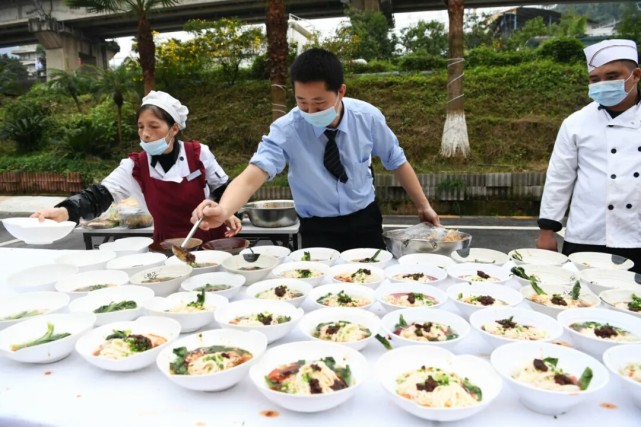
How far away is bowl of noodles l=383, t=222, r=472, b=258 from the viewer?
270 cm

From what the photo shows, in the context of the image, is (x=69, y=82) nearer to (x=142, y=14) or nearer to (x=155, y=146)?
(x=142, y=14)

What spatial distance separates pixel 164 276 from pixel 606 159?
267cm

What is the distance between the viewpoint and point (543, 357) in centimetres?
147

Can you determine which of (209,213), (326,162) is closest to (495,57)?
(326,162)

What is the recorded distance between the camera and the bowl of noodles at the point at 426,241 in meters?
2.70

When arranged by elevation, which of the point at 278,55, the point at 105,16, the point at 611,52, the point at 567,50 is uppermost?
the point at 105,16

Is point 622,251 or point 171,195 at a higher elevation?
point 171,195

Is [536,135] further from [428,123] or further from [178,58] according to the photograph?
[178,58]

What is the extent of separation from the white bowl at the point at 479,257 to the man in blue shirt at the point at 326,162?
435mm

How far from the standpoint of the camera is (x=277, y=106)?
852 centimetres

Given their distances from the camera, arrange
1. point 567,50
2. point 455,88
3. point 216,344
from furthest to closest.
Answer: point 567,50, point 455,88, point 216,344

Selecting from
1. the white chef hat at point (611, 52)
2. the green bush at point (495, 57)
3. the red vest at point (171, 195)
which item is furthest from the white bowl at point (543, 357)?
the green bush at point (495, 57)

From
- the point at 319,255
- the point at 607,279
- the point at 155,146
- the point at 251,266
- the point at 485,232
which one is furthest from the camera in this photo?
the point at 485,232

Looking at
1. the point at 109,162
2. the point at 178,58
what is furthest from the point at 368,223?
the point at 178,58
